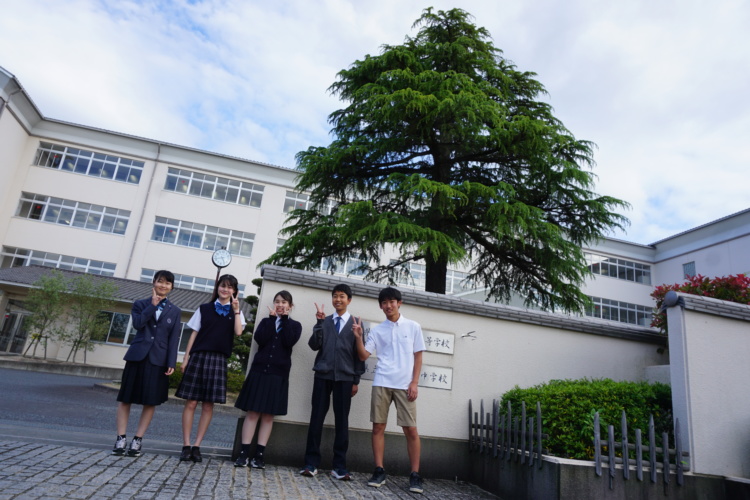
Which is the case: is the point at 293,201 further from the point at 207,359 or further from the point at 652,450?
the point at 652,450

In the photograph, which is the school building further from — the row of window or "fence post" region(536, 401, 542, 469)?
"fence post" region(536, 401, 542, 469)

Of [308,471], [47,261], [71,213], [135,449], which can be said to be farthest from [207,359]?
[71,213]

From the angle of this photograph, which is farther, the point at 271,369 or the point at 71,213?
the point at 71,213

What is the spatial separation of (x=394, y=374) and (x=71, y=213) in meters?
24.8

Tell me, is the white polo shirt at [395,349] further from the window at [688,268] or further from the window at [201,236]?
the window at [688,268]

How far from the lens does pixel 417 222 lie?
933 centimetres

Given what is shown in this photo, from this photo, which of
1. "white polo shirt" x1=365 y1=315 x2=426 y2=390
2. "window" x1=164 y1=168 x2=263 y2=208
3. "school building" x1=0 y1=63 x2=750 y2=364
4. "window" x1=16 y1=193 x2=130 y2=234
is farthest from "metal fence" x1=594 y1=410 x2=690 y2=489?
"window" x1=16 y1=193 x2=130 y2=234

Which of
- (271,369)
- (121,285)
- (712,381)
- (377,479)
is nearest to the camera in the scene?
(377,479)

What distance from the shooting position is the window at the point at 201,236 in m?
24.5

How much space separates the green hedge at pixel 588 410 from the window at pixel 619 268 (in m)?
28.1

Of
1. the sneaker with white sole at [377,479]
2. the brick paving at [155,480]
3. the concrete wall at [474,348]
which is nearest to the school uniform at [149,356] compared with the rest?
the brick paving at [155,480]

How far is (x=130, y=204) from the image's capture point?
2445 centimetres

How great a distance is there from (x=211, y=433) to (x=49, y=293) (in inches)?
569

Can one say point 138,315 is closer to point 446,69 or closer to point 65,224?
point 446,69
